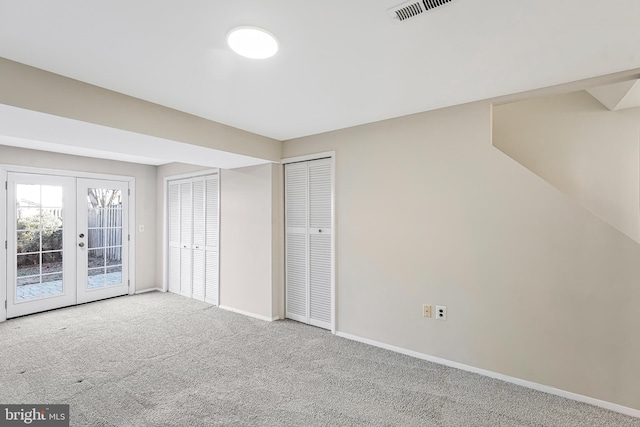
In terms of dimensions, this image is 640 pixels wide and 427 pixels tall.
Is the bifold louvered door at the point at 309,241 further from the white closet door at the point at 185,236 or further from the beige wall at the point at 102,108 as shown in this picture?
the white closet door at the point at 185,236

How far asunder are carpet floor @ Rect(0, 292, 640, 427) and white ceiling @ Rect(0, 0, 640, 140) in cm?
238

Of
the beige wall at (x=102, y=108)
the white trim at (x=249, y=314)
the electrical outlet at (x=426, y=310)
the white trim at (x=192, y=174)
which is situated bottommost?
the white trim at (x=249, y=314)

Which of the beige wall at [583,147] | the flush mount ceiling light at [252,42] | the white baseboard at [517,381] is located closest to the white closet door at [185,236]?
the white baseboard at [517,381]

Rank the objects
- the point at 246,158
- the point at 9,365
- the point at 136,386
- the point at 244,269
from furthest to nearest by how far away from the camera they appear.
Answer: the point at 244,269 < the point at 246,158 < the point at 9,365 < the point at 136,386

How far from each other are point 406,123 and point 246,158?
1915 mm

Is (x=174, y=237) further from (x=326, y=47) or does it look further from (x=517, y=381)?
(x=517, y=381)

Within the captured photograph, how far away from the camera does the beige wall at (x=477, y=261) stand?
2.19 metres

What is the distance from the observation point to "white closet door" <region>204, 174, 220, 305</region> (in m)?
4.62

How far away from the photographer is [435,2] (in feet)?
4.76

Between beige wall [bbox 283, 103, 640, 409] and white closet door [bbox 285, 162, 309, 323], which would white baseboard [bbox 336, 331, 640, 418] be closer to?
beige wall [bbox 283, 103, 640, 409]

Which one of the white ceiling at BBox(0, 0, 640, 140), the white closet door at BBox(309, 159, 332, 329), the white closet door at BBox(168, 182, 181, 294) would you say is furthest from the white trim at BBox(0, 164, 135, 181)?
the white closet door at BBox(309, 159, 332, 329)

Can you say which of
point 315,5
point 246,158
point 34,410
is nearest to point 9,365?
point 34,410

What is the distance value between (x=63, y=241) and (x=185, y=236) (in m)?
1.66

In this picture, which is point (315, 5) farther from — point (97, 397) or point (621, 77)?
point (97, 397)
